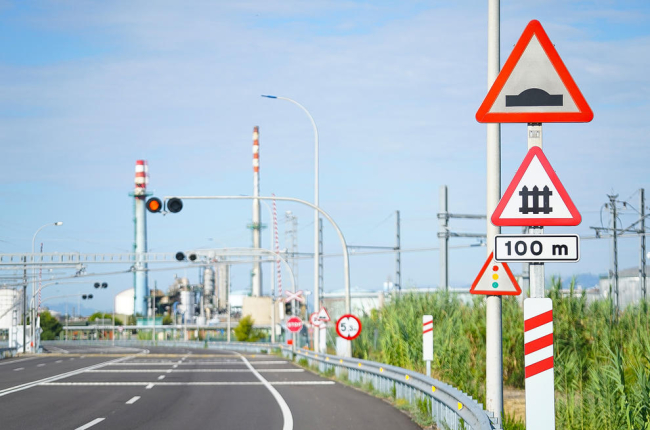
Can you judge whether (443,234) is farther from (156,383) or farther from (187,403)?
(187,403)

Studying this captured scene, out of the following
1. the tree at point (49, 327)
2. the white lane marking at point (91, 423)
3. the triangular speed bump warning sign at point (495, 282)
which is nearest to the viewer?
the triangular speed bump warning sign at point (495, 282)

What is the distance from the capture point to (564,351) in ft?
60.7

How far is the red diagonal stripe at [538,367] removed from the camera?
6.82 m

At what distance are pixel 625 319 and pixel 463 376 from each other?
376cm

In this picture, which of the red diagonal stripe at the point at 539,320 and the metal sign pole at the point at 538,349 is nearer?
the metal sign pole at the point at 538,349

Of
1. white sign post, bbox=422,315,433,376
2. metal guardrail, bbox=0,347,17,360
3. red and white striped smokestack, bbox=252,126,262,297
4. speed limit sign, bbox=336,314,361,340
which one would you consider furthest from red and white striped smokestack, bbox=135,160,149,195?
white sign post, bbox=422,315,433,376

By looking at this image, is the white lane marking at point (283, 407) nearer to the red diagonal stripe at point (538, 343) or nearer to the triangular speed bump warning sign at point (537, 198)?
the red diagonal stripe at point (538, 343)

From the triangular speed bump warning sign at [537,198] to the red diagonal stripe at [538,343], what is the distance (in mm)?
878

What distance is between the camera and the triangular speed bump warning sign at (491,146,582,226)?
263 inches

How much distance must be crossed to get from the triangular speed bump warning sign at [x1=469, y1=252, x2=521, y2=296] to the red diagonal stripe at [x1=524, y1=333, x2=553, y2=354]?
458 centimetres

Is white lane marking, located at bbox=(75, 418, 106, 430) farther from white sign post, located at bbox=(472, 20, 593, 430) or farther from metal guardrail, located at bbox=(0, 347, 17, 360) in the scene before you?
metal guardrail, located at bbox=(0, 347, 17, 360)

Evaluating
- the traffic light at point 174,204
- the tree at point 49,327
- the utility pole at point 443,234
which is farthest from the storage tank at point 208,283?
the traffic light at point 174,204

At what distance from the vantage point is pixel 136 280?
135875mm

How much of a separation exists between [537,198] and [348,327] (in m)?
20.7
